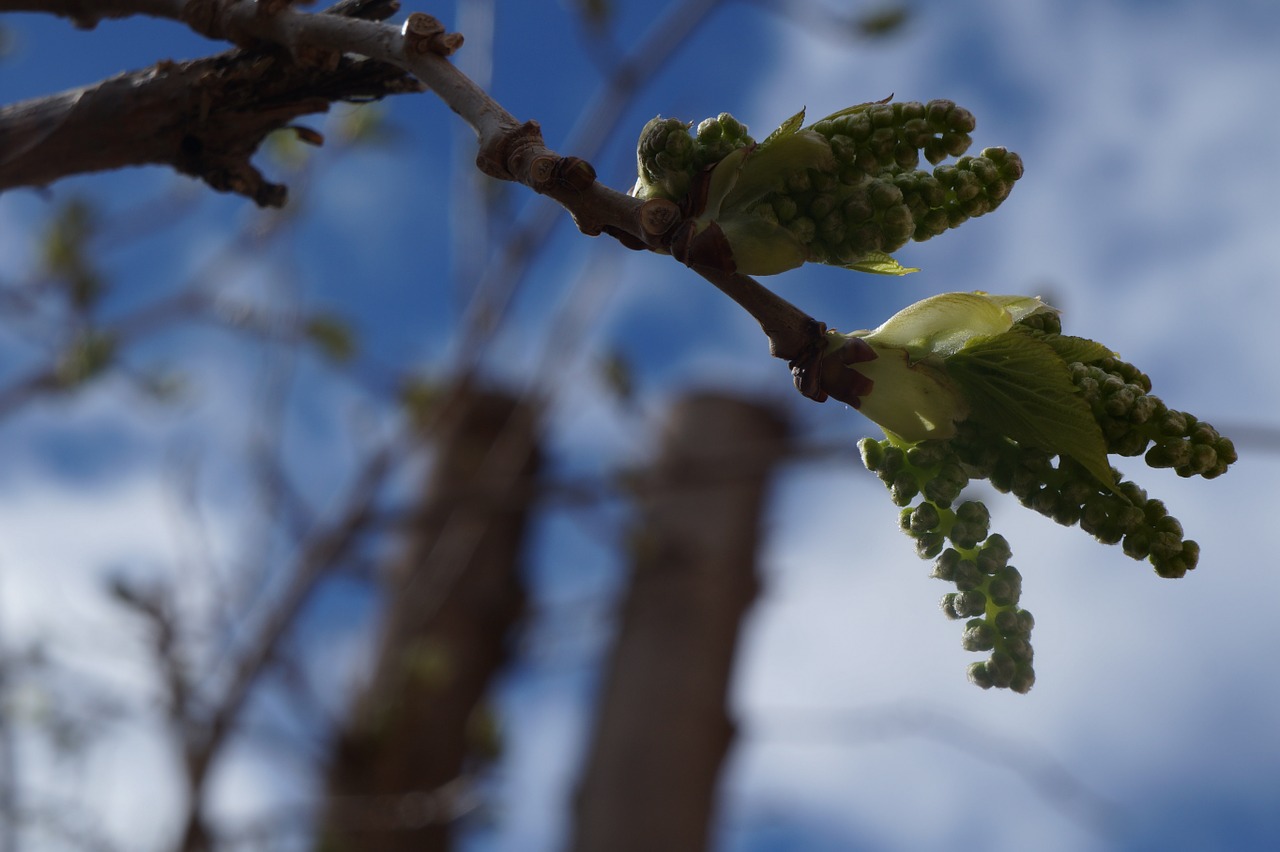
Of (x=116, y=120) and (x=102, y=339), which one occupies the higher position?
(x=102, y=339)

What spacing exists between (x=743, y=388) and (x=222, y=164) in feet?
15.7

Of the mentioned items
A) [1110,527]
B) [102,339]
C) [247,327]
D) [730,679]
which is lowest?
[1110,527]

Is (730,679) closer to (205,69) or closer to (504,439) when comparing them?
(504,439)

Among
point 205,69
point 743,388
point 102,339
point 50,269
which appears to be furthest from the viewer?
point 743,388

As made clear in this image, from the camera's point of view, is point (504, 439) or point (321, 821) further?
point (504, 439)

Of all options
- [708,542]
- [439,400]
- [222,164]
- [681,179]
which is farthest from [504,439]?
[681,179]

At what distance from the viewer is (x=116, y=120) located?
106 cm

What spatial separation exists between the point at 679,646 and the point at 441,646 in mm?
1191

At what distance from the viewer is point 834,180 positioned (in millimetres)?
808

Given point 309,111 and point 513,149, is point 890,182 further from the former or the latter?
point 309,111

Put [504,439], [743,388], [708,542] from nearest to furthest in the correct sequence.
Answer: [504,439] → [708,542] → [743,388]

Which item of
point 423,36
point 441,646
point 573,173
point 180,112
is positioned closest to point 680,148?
point 573,173

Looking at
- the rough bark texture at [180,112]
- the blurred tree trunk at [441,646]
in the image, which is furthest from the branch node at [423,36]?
the blurred tree trunk at [441,646]

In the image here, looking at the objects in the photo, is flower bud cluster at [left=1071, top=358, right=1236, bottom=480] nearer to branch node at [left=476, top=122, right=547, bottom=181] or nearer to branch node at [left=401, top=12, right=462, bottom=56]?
branch node at [left=476, top=122, right=547, bottom=181]
